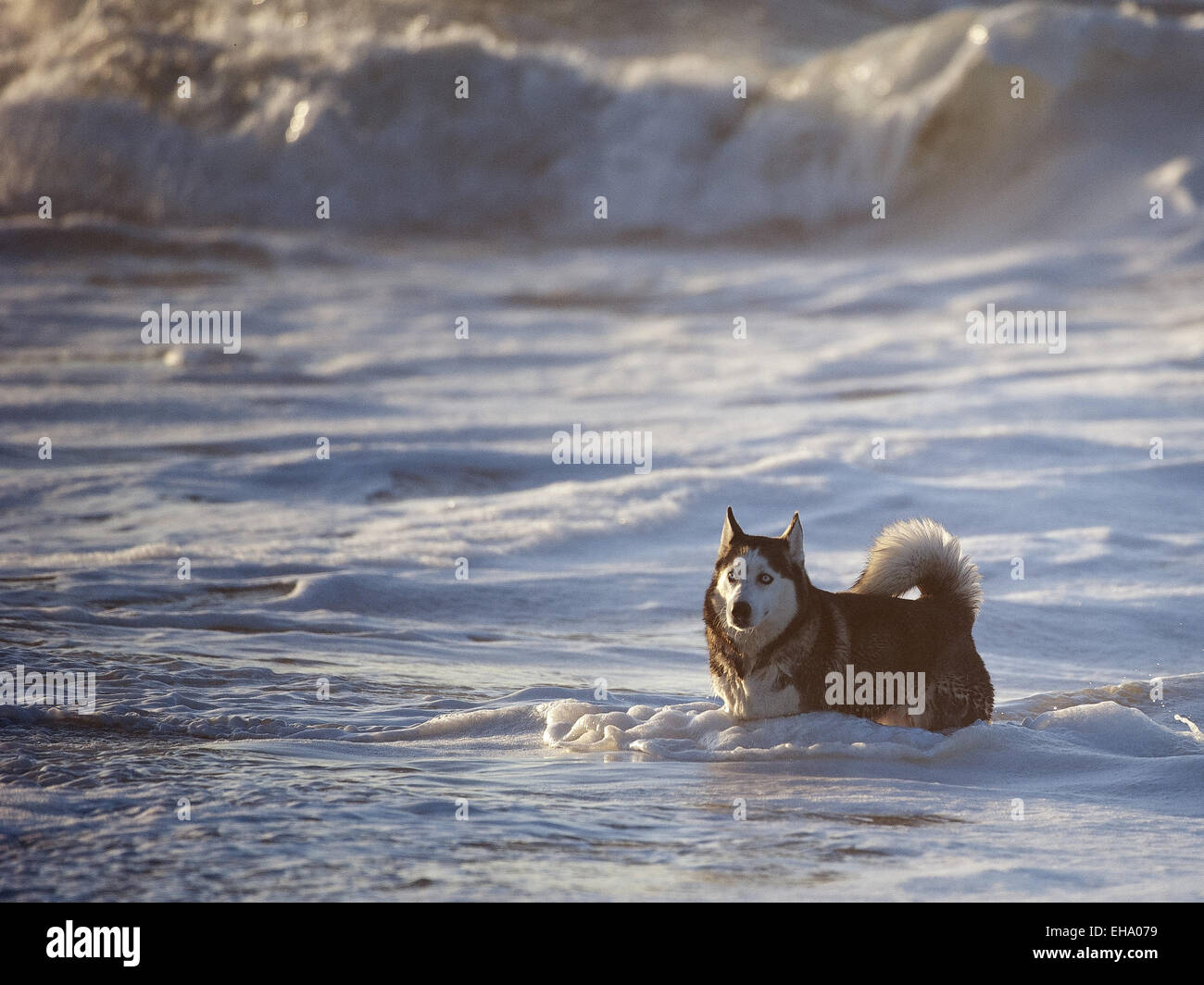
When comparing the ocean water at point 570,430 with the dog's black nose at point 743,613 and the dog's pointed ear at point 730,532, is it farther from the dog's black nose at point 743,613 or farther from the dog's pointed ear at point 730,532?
the dog's pointed ear at point 730,532

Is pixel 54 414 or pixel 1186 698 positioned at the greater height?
pixel 54 414

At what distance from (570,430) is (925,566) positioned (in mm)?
9097

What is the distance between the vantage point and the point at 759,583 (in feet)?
18.9

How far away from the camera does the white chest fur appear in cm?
586

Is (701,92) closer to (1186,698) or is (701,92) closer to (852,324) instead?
(852,324)

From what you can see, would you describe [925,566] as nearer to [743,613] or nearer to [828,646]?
[828,646]

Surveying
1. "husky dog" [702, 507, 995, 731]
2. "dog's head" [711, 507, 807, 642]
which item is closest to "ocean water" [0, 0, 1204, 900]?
"husky dog" [702, 507, 995, 731]

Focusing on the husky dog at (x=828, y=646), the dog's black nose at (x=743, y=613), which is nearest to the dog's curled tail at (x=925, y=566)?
the husky dog at (x=828, y=646)

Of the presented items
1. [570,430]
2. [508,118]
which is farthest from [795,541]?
[508,118]

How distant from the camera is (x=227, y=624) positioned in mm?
8461

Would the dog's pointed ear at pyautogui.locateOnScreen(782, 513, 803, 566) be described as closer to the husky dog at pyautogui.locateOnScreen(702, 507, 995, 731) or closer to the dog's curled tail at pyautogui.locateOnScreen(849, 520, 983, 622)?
the husky dog at pyautogui.locateOnScreen(702, 507, 995, 731)
